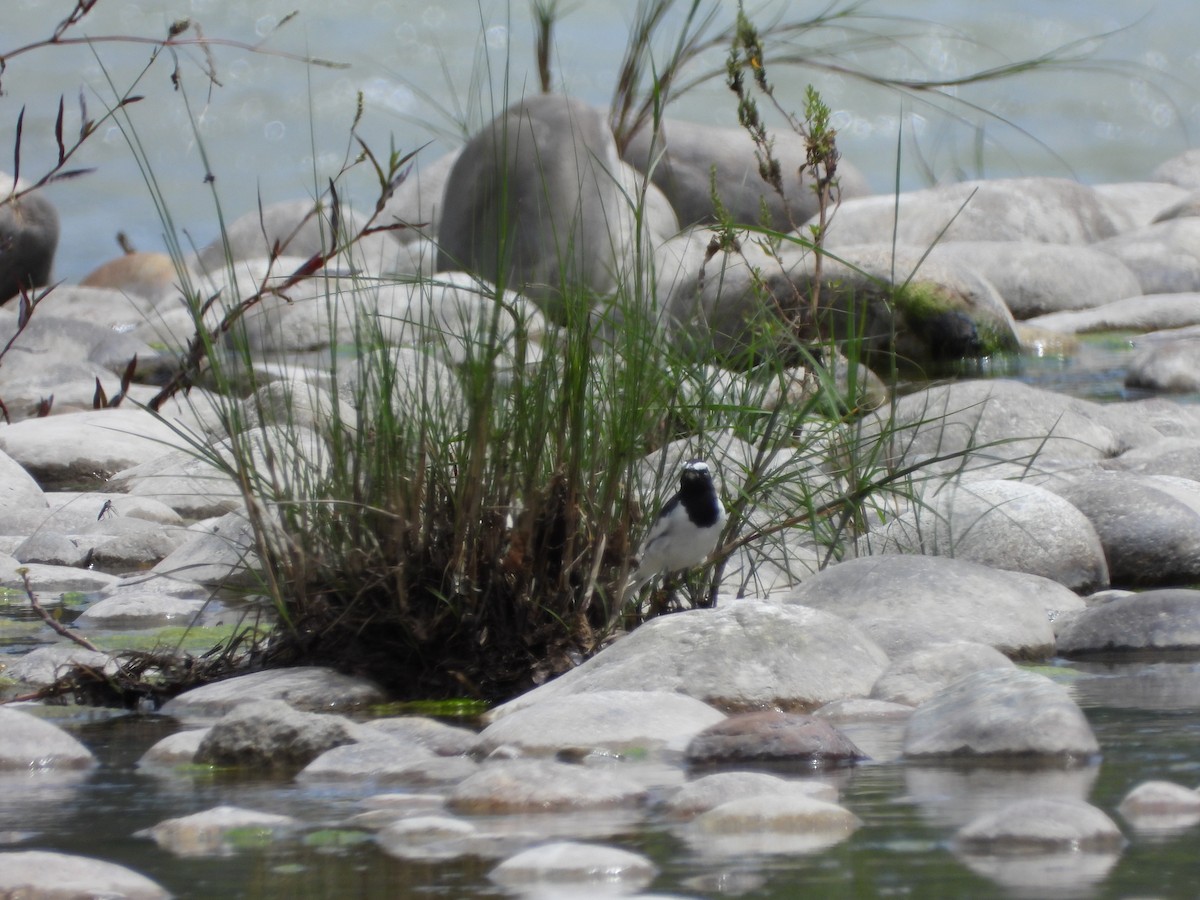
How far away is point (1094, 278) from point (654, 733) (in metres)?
15.5

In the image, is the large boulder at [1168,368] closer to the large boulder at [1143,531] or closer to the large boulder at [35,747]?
the large boulder at [1143,531]

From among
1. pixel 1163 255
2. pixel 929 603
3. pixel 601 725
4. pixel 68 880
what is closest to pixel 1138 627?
pixel 929 603

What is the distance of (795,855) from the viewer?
7.91 feet

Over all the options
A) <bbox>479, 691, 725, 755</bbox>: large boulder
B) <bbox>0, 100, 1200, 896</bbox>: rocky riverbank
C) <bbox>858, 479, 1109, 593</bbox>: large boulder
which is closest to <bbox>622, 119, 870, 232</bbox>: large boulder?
<bbox>0, 100, 1200, 896</bbox>: rocky riverbank

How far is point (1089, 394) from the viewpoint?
12.6m

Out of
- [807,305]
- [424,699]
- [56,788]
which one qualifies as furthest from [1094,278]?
[56,788]

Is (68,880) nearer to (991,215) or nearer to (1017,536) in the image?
(1017,536)

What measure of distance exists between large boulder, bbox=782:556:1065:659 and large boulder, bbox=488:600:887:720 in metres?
0.39

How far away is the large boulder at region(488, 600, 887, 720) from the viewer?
3875mm

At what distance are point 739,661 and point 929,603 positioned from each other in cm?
96

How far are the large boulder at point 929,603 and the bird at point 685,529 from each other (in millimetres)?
493

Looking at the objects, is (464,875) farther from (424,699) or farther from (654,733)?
(424,699)

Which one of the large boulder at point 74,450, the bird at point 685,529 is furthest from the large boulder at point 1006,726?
the large boulder at point 74,450

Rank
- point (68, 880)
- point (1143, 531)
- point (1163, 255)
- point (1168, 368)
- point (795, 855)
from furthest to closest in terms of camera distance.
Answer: point (1163, 255) < point (1168, 368) < point (1143, 531) < point (795, 855) < point (68, 880)
